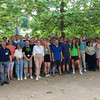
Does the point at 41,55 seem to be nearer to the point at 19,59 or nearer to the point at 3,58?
the point at 19,59

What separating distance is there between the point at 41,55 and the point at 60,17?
2958 millimetres

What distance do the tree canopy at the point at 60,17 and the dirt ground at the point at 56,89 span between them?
2595 mm

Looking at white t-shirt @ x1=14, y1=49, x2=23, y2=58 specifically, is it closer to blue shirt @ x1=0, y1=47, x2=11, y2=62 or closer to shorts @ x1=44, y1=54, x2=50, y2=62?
blue shirt @ x1=0, y1=47, x2=11, y2=62

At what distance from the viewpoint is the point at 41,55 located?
24.2 feet

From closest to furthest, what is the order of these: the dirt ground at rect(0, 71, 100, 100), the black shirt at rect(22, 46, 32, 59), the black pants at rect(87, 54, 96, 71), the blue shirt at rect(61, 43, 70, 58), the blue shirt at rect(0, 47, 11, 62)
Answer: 1. the dirt ground at rect(0, 71, 100, 100)
2. the blue shirt at rect(0, 47, 11, 62)
3. the black shirt at rect(22, 46, 32, 59)
4. the blue shirt at rect(61, 43, 70, 58)
5. the black pants at rect(87, 54, 96, 71)

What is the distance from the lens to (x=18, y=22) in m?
9.54

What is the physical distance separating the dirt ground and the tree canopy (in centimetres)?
260

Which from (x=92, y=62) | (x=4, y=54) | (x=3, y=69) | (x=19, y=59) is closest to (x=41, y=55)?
(x=19, y=59)

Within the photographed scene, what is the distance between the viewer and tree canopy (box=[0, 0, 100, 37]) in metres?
6.98

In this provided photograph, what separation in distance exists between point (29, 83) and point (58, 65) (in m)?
1.96

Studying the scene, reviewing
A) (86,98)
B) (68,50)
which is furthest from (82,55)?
(86,98)

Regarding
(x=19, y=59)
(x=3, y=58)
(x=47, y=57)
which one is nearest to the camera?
(x=3, y=58)

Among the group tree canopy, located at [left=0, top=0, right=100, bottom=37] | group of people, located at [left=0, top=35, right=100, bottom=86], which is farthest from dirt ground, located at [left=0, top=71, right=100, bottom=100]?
tree canopy, located at [left=0, top=0, right=100, bottom=37]

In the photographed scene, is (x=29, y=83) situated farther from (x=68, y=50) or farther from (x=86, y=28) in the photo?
(x=86, y=28)
